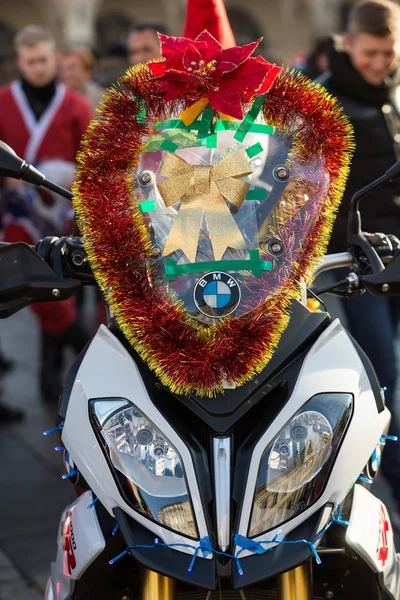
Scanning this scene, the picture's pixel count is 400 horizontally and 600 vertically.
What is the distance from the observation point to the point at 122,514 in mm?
2150

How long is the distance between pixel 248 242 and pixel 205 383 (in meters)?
0.34

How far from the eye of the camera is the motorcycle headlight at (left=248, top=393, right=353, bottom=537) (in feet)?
6.86

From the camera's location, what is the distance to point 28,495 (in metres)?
4.56

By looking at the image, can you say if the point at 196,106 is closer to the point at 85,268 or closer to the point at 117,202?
the point at 117,202

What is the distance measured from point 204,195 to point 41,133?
13.7ft

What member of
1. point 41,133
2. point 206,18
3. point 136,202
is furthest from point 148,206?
point 41,133

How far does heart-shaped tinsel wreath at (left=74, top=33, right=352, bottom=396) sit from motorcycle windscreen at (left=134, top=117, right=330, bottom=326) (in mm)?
19

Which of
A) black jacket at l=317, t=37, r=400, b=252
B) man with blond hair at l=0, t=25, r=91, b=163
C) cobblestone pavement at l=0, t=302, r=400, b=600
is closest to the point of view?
cobblestone pavement at l=0, t=302, r=400, b=600

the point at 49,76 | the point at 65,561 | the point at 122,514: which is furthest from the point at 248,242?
the point at 49,76

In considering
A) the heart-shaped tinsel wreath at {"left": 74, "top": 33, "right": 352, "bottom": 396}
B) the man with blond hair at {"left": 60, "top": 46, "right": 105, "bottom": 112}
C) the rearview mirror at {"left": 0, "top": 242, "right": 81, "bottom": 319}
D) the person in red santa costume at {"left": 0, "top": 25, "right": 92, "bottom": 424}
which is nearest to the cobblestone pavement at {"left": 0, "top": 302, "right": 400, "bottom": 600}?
the person in red santa costume at {"left": 0, "top": 25, "right": 92, "bottom": 424}

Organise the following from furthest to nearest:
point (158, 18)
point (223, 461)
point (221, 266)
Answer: point (158, 18) → point (221, 266) → point (223, 461)

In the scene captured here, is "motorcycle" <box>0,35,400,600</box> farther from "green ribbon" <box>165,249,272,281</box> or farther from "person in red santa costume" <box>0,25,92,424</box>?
"person in red santa costume" <box>0,25,92,424</box>

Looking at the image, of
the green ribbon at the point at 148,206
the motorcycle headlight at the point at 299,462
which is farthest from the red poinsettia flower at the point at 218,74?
the motorcycle headlight at the point at 299,462

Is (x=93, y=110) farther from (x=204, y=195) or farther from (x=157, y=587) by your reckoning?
(x=157, y=587)
